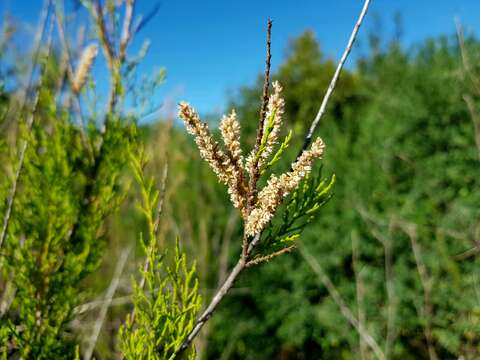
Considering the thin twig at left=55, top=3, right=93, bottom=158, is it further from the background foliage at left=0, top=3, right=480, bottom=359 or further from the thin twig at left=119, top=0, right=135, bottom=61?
the background foliage at left=0, top=3, right=480, bottom=359

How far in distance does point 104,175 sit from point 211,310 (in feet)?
3.31

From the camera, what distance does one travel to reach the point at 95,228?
5.19ft

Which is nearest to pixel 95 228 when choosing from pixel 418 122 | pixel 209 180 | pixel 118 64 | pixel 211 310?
pixel 118 64

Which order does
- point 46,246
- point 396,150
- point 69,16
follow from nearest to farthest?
point 46,246
point 69,16
point 396,150

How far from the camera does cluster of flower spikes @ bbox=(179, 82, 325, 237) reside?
2.79 ft

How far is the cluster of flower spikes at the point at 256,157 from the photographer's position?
85cm

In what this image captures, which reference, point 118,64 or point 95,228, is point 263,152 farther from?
point 118,64

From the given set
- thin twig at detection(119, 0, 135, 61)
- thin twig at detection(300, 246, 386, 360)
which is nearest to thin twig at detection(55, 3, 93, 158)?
thin twig at detection(119, 0, 135, 61)

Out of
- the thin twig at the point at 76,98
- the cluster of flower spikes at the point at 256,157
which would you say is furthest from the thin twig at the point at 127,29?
the cluster of flower spikes at the point at 256,157

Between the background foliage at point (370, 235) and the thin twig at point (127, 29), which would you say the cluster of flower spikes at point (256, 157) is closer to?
the thin twig at point (127, 29)

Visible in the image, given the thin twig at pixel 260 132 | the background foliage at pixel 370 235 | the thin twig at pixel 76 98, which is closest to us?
the thin twig at pixel 260 132

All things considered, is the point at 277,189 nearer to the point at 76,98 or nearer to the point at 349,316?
the point at 76,98

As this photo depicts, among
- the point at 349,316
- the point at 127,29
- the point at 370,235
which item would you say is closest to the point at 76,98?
the point at 127,29

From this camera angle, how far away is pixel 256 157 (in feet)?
2.80
